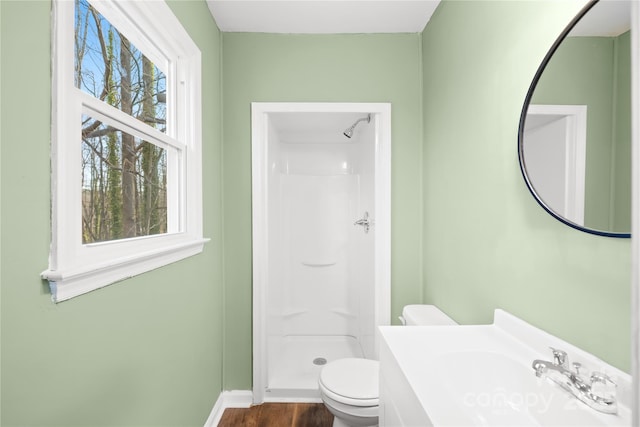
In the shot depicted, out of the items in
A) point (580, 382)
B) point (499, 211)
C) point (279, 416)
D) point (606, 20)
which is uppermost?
point (606, 20)

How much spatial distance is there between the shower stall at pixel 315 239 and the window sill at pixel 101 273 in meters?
0.86

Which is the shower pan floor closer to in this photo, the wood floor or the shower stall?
the shower stall

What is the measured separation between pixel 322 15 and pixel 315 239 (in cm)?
185

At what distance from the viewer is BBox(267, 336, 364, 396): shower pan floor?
83.4 inches

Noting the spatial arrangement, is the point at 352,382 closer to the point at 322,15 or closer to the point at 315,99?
the point at 315,99

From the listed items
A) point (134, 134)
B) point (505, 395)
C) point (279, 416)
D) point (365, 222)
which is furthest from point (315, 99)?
point (279, 416)

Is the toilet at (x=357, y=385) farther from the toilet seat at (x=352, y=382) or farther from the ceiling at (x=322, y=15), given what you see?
the ceiling at (x=322, y=15)

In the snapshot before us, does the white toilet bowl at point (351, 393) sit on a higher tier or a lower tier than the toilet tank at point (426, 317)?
lower

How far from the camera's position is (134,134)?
1093mm

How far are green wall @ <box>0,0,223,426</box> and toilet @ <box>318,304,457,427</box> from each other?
0.71 metres

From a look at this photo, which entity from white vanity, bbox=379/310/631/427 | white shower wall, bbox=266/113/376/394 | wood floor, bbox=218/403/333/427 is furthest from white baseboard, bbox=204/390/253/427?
white vanity, bbox=379/310/631/427

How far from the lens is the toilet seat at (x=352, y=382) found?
1.44 meters

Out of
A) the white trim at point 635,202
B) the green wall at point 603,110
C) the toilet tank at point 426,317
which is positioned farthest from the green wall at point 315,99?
the white trim at point 635,202

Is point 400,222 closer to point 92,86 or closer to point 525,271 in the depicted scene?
point 525,271
